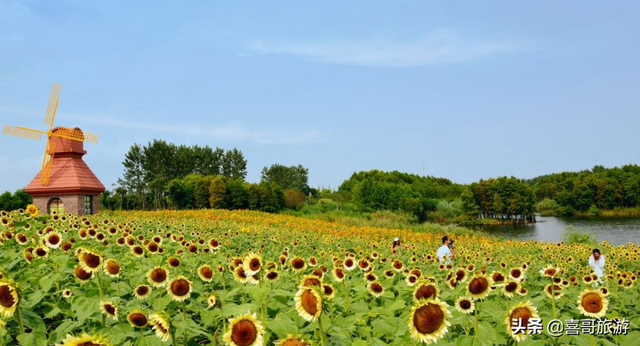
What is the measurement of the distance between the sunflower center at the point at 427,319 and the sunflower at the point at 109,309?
1558mm

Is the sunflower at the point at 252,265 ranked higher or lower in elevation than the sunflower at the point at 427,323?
higher

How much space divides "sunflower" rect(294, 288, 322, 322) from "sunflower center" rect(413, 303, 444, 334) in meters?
0.43

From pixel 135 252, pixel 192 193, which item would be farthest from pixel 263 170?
pixel 135 252

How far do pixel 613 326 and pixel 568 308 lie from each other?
52 cm

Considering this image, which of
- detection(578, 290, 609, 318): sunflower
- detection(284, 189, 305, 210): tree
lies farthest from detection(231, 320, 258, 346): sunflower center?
detection(284, 189, 305, 210): tree

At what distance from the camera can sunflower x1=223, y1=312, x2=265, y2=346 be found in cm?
197

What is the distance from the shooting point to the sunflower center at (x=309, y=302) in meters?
2.11

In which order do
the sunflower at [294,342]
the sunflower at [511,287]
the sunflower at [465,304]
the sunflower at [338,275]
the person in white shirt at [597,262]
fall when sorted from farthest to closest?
the person in white shirt at [597,262], the sunflower at [338,275], the sunflower at [511,287], the sunflower at [465,304], the sunflower at [294,342]

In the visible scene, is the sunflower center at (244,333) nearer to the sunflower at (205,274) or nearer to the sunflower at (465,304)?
the sunflower at (465,304)

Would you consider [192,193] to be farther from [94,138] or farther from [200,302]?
[200,302]

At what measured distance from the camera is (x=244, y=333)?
1.98m

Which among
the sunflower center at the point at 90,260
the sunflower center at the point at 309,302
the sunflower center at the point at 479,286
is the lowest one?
the sunflower center at the point at 479,286

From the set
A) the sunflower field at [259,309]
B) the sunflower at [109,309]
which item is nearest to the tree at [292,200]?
the sunflower field at [259,309]

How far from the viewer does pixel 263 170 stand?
10088cm
